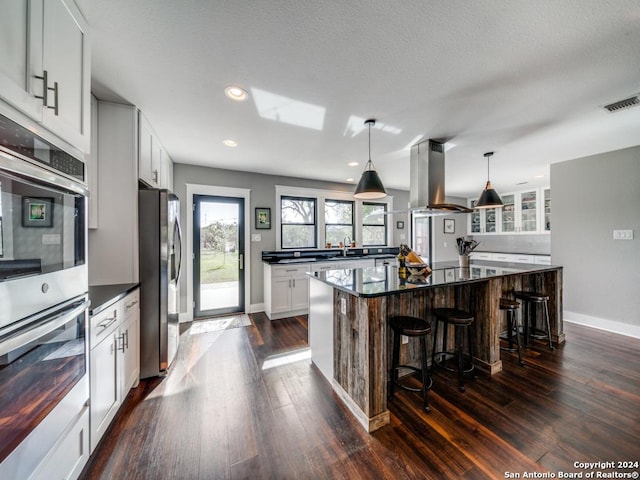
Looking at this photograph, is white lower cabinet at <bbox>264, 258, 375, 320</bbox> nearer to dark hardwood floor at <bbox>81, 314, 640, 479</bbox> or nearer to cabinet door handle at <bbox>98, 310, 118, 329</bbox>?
dark hardwood floor at <bbox>81, 314, 640, 479</bbox>

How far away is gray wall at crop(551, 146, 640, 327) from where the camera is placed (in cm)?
325

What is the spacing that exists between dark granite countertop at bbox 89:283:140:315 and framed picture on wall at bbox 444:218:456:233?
6.85 m

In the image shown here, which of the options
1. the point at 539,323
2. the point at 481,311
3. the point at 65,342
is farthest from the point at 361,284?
the point at 539,323

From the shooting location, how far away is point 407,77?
1.82m

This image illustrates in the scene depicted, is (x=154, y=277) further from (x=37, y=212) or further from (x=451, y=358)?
(x=451, y=358)

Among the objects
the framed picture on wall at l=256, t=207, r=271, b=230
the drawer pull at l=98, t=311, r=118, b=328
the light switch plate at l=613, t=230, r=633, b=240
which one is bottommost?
the drawer pull at l=98, t=311, r=118, b=328

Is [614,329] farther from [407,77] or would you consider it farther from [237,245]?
[237,245]

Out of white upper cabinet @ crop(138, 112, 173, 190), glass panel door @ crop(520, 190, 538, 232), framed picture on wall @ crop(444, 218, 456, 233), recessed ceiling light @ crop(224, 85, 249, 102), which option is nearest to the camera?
recessed ceiling light @ crop(224, 85, 249, 102)

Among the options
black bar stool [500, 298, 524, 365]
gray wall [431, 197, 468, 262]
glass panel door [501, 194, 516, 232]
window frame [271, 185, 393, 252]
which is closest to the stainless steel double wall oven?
window frame [271, 185, 393, 252]

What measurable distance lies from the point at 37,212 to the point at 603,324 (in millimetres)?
5821

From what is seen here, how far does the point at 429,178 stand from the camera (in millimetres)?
3035

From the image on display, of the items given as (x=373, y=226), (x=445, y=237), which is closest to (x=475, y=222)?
(x=445, y=237)

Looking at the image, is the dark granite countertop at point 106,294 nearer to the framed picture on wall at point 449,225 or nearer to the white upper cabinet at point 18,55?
the white upper cabinet at point 18,55

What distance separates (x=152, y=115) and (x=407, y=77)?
234cm
